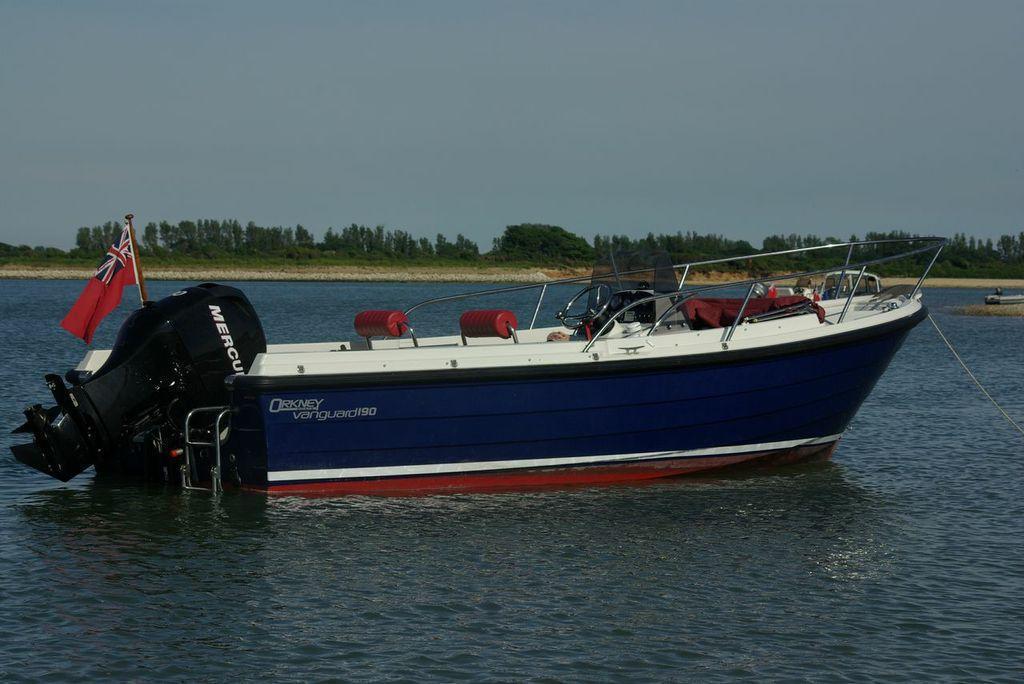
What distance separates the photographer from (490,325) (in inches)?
453

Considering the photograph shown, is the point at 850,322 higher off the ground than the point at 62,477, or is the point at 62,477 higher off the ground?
the point at 850,322

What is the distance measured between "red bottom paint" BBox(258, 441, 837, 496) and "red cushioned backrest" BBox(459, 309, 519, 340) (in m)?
1.42

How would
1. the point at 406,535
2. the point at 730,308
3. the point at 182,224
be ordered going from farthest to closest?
the point at 182,224 → the point at 730,308 → the point at 406,535

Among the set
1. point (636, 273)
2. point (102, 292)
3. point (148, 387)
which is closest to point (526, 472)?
point (636, 273)

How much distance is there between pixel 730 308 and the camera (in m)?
12.3

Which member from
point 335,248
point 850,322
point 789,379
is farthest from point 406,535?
point 335,248

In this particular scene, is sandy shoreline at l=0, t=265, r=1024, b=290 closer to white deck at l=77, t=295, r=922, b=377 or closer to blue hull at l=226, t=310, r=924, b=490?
white deck at l=77, t=295, r=922, b=377

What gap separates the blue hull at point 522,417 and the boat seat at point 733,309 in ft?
2.13

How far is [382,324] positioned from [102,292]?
9.17 feet

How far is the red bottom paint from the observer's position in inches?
420

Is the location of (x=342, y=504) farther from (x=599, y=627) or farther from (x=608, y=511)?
(x=599, y=627)

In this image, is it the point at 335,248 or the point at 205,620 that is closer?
the point at 205,620

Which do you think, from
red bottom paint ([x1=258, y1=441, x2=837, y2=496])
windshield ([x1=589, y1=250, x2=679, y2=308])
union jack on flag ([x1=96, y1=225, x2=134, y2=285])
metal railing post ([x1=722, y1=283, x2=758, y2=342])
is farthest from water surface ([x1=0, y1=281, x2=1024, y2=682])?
windshield ([x1=589, y1=250, x2=679, y2=308])

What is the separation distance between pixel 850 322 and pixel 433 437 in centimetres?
457
